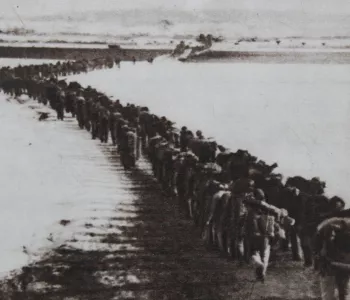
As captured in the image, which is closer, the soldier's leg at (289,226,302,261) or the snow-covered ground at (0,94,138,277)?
the soldier's leg at (289,226,302,261)

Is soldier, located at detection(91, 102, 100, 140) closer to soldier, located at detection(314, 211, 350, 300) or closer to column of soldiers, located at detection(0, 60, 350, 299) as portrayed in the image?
column of soldiers, located at detection(0, 60, 350, 299)

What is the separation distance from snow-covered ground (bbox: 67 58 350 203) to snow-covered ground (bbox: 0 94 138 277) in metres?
4.50

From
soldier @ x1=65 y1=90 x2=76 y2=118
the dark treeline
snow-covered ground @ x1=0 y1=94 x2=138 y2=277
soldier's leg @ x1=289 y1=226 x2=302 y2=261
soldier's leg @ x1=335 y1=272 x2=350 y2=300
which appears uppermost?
the dark treeline

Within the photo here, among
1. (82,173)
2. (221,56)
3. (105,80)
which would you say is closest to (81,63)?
(105,80)

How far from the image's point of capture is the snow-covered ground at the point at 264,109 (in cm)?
1630

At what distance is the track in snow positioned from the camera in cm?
743

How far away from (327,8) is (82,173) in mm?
7344

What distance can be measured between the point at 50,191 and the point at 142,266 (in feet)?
16.5

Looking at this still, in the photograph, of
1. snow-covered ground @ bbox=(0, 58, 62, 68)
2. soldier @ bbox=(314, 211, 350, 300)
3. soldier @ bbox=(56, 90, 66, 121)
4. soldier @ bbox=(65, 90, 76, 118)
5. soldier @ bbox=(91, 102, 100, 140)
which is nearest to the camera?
soldier @ bbox=(314, 211, 350, 300)

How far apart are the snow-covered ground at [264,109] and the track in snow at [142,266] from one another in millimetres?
4223

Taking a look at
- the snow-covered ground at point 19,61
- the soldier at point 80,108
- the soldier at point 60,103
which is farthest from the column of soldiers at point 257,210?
the snow-covered ground at point 19,61

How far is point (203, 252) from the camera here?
29.4ft

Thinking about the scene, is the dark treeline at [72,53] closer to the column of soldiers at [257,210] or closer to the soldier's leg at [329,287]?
the column of soldiers at [257,210]

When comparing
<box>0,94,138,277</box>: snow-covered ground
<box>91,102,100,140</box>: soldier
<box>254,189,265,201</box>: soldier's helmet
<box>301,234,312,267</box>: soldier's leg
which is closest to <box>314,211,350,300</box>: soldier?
<box>301,234,312,267</box>: soldier's leg
